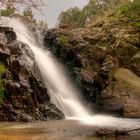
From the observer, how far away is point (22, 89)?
1942 centimetres

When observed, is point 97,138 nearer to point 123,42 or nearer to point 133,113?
point 133,113

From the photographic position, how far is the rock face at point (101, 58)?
847 inches

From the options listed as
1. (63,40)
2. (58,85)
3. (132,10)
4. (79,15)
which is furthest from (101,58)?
(79,15)

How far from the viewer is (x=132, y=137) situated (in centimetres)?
1122

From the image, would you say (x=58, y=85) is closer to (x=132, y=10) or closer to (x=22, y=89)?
(x=22, y=89)

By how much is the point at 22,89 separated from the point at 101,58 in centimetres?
768

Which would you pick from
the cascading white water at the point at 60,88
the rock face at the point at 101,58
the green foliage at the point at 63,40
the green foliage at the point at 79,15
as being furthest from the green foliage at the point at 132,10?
the green foliage at the point at 79,15

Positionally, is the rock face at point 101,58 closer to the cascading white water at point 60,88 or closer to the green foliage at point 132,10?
the cascading white water at point 60,88

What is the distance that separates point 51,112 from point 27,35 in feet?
39.4

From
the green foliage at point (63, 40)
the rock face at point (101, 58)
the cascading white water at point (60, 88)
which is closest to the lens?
the cascading white water at point (60, 88)

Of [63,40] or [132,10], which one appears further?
[132,10]

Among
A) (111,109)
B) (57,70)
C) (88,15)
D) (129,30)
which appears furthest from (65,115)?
(88,15)

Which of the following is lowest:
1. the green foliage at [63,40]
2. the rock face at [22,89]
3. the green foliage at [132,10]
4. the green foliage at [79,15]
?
the rock face at [22,89]

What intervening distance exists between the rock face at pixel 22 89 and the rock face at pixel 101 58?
3709 millimetres
